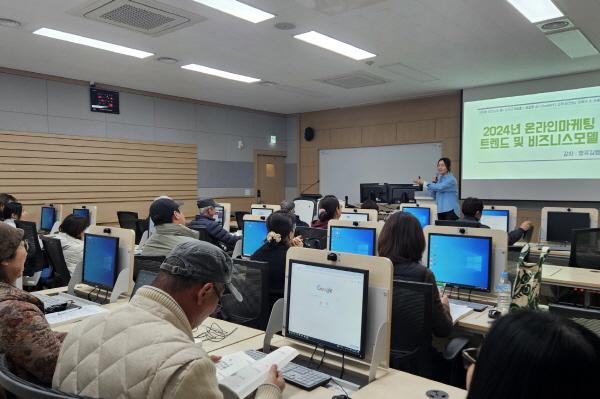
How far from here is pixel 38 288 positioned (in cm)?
473

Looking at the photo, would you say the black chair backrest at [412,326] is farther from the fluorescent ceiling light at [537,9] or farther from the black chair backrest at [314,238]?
the fluorescent ceiling light at [537,9]

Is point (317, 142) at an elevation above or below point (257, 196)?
above

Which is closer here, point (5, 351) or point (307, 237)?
point (5, 351)

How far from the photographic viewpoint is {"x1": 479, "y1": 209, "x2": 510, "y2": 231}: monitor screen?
19.4 feet

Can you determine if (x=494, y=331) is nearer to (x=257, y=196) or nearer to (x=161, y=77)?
(x=161, y=77)

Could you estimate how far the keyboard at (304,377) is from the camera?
179 cm

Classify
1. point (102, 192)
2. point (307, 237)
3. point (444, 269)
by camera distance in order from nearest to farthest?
point (444, 269) < point (307, 237) < point (102, 192)

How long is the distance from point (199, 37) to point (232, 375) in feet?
14.8

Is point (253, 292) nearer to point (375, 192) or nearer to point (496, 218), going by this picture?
point (496, 218)

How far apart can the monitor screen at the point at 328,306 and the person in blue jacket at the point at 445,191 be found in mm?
5320

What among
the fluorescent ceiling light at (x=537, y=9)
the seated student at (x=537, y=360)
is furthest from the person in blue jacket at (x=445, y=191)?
the seated student at (x=537, y=360)

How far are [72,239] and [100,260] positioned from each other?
89 cm

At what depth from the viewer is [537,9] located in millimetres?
4570

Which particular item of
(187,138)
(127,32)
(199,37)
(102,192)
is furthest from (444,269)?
(187,138)
